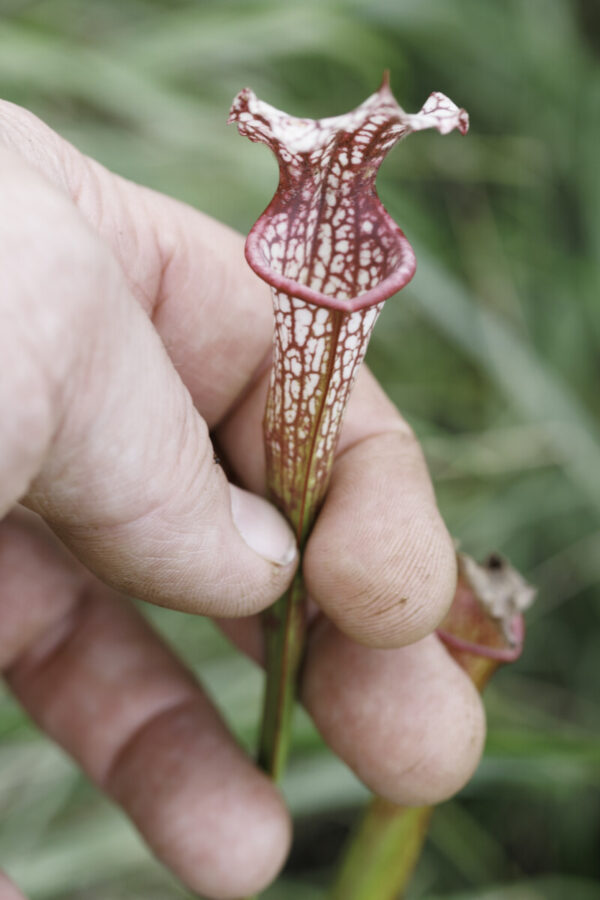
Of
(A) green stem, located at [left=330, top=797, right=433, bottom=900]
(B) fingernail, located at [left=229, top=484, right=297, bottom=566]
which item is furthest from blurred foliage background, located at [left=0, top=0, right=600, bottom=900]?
(B) fingernail, located at [left=229, top=484, right=297, bottom=566]

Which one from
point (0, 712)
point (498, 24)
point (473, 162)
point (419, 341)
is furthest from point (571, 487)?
point (0, 712)

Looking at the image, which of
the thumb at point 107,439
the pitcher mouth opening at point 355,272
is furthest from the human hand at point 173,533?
the pitcher mouth opening at point 355,272

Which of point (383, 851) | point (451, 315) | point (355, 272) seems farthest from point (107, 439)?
point (451, 315)

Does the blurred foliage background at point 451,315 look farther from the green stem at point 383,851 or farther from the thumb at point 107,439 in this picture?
the thumb at point 107,439

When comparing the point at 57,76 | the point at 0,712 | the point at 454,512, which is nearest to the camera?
the point at 0,712

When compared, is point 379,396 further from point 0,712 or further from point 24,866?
point 24,866

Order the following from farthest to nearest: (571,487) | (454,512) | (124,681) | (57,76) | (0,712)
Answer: (571,487)
(454,512)
(57,76)
(0,712)
(124,681)

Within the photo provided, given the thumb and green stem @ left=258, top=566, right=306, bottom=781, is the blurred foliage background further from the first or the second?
the thumb
